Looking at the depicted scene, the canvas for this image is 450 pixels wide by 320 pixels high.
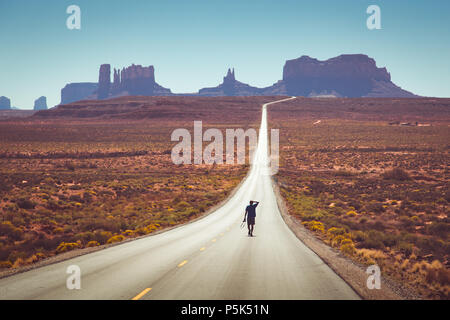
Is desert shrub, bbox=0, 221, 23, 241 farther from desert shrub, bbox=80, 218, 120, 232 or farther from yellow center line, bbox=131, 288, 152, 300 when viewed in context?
yellow center line, bbox=131, 288, 152, 300

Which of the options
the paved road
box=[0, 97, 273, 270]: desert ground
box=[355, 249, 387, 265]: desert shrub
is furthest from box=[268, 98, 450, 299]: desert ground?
box=[0, 97, 273, 270]: desert ground

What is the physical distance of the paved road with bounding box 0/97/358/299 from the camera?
8.01 m

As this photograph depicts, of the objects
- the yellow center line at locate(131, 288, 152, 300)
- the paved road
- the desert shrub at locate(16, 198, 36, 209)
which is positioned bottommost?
the desert shrub at locate(16, 198, 36, 209)

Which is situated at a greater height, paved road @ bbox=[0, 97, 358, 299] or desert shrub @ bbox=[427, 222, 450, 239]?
paved road @ bbox=[0, 97, 358, 299]

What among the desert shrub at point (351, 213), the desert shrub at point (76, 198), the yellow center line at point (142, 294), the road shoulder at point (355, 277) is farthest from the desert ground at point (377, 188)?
the desert shrub at point (76, 198)

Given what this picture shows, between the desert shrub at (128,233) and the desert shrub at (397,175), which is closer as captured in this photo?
the desert shrub at (128,233)

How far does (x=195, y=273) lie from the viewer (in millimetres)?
9789

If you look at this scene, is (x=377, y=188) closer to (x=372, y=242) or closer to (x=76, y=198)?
(x=372, y=242)

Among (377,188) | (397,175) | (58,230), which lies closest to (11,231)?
(58,230)

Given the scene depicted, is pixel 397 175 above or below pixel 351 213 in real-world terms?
above

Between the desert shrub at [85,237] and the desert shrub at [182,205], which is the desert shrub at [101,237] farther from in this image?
the desert shrub at [182,205]

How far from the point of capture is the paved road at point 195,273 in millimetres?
8008
